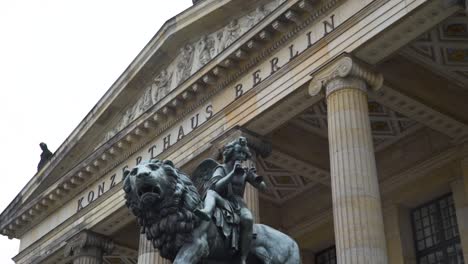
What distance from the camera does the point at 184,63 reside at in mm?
25781

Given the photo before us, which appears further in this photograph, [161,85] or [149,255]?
[161,85]

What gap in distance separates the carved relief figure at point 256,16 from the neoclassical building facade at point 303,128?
6cm

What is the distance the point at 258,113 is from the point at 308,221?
25.6 feet

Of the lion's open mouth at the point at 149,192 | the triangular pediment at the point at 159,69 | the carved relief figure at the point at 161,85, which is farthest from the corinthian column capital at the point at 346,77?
the lion's open mouth at the point at 149,192

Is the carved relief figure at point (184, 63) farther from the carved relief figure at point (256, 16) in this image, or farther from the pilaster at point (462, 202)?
the pilaster at point (462, 202)

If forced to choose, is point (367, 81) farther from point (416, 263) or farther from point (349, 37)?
point (416, 263)

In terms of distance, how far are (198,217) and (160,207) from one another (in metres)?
0.29

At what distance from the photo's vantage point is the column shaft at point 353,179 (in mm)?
16109

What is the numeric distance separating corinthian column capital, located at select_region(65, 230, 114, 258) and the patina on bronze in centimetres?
2216

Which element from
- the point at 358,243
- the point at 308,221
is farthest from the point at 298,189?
the point at 358,243

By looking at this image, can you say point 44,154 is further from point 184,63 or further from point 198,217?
point 198,217

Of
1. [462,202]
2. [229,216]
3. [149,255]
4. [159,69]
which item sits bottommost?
[229,216]

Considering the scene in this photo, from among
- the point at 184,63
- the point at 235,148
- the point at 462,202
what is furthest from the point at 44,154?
the point at 235,148

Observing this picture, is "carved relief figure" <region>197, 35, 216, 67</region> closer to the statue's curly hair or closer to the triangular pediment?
the triangular pediment
